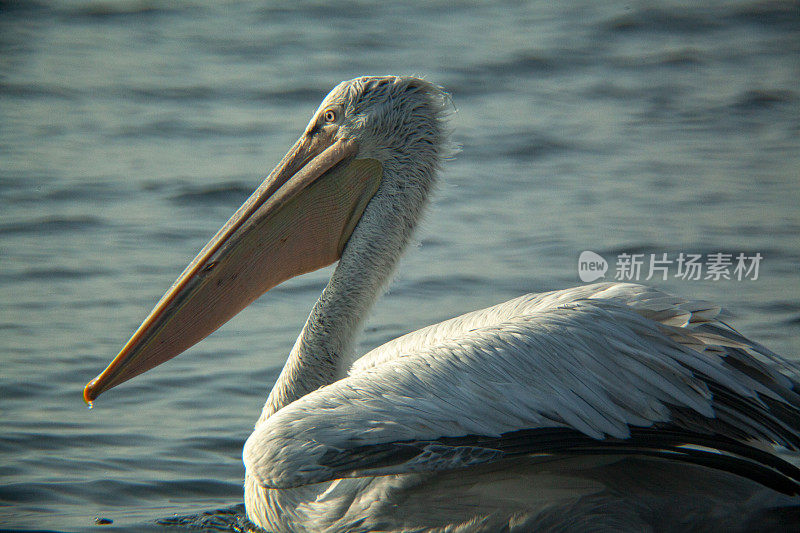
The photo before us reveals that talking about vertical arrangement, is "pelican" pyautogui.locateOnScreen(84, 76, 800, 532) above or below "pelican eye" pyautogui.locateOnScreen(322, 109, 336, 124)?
below

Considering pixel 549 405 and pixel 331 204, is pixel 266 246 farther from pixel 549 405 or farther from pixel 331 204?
pixel 549 405

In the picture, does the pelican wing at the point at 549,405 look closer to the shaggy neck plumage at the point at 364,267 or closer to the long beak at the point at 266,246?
the shaggy neck plumage at the point at 364,267

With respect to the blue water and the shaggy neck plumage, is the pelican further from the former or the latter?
the blue water

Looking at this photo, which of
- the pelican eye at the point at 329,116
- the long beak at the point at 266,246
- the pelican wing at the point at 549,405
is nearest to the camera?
the pelican wing at the point at 549,405

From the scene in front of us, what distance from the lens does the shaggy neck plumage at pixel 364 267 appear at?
3625mm

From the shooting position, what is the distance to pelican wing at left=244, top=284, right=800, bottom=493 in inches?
109

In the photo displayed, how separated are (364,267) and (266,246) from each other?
356 millimetres

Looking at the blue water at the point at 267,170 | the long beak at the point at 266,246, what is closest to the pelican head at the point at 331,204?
the long beak at the point at 266,246

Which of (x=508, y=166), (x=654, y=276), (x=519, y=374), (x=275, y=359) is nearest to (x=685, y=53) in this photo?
(x=508, y=166)

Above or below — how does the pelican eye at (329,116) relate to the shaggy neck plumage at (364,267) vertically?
above

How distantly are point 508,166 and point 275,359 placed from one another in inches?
128

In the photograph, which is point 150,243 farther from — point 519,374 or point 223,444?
point 519,374

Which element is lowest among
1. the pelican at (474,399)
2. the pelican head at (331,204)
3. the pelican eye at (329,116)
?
the pelican at (474,399)

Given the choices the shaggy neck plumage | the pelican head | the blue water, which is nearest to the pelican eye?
the pelican head
